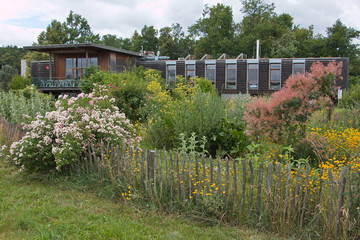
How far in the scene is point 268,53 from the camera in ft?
161

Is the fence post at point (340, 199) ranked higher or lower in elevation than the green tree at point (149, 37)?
lower

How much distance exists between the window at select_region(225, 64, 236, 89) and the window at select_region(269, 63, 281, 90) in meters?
3.31

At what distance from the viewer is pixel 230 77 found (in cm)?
3197

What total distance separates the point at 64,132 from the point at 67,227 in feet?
6.99

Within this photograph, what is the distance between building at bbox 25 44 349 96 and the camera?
1176 inches

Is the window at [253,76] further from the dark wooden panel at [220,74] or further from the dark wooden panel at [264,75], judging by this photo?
the dark wooden panel at [220,74]

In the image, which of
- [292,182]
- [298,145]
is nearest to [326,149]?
[298,145]

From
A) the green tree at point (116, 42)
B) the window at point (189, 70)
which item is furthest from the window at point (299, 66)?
the green tree at point (116, 42)

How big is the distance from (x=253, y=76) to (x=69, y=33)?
35.3 meters

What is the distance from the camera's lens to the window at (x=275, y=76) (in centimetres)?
3061

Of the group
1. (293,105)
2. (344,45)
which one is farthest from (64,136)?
(344,45)

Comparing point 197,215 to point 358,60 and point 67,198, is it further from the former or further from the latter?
point 358,60

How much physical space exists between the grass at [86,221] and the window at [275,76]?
90.8ft

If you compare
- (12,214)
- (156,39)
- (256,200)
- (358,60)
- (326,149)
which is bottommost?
(12,214)
